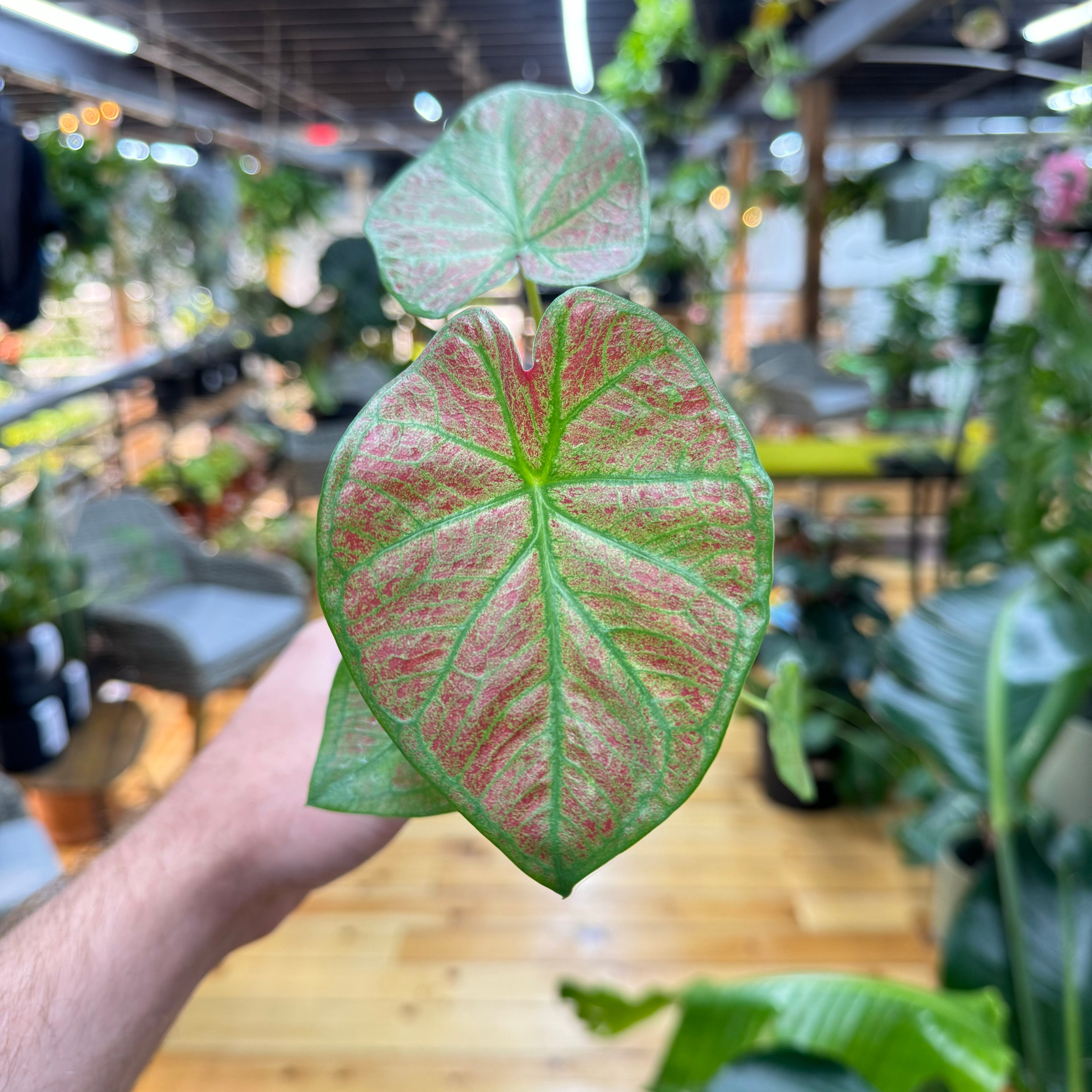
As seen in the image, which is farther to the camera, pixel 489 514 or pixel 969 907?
pixel 969 907

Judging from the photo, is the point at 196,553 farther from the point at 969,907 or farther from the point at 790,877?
the point at 969,907

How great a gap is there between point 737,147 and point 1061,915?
690 cm

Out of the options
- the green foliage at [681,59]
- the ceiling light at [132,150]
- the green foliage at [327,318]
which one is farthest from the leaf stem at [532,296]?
the ceiling light at [132,150]

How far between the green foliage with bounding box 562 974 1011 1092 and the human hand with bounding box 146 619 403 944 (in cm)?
64

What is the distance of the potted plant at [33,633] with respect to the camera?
2.13 m

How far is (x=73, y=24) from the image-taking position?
2.80 m

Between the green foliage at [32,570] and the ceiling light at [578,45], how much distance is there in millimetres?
2454

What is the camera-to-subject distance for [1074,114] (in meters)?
2.15

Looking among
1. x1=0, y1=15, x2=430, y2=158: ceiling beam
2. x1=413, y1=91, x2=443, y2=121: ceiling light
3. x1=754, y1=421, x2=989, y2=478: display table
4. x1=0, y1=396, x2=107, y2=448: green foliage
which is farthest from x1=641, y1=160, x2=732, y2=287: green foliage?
x1=0, y1=396, x2=107, y2=448: green foliage

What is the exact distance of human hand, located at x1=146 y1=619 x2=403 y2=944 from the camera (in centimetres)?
69

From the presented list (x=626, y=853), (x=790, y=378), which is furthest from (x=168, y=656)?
(x=790, y=378)

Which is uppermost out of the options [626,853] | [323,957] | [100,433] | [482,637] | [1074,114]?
[1074,114]

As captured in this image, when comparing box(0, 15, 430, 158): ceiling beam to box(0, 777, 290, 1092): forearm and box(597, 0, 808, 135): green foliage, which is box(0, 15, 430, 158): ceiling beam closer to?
box(597, 0, 808, 135): green foliage

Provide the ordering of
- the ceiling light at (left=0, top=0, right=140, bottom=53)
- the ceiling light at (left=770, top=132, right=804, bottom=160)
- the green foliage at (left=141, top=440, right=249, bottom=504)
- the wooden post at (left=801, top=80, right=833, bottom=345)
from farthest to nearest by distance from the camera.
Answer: the ceiling light at (left=770, top=132, right=804, bottom=160) → the wooden post at (left=801, top=80, right=833, bottom=345) → the green foliage at (left=141, top=440, right=249, bottom=504) → the ceiling light at (left=0, top=0, right=140, bottom=53)
